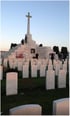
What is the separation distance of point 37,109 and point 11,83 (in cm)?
478

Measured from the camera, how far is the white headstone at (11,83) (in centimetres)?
825

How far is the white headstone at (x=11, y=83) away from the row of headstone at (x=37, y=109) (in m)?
4.53

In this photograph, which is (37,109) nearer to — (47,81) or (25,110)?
(25,110)

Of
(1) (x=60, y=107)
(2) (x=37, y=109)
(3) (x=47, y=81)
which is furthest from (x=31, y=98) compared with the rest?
(2) (x=37, y=109)

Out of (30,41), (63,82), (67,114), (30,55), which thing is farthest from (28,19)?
(67,114)

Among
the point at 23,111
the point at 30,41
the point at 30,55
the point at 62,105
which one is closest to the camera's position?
the point at 23,111

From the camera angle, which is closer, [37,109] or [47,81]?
[37,109]

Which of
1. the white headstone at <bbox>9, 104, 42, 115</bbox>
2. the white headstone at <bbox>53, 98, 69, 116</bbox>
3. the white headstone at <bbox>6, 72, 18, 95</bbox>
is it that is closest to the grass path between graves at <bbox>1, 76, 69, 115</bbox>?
the white headstone at <bbox>6, 72, 18, 95</bbox>

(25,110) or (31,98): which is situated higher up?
(25,110)

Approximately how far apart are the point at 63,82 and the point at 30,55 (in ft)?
94.8

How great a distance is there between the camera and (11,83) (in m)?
8.35

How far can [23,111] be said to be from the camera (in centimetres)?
354

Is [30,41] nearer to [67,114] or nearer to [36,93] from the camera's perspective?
[36,93]

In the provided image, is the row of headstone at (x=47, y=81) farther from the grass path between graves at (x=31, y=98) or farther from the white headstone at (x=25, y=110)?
the white headstone at (x=25, y=110)
